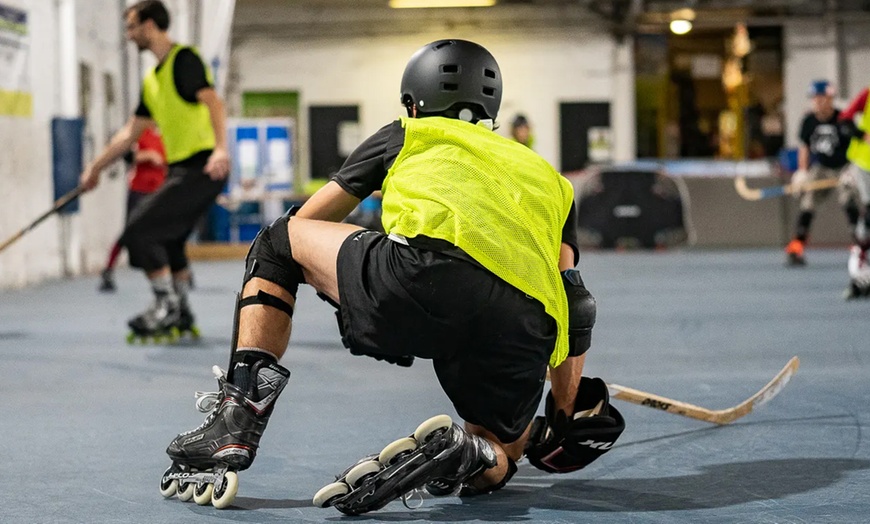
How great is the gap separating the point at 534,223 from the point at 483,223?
0.15 metres

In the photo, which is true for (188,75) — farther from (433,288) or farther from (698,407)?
(433,288)

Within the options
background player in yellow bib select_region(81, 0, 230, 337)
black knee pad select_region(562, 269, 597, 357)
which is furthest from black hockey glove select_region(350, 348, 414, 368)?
background player in yellow bib select_region(81, 0, 230, 337)

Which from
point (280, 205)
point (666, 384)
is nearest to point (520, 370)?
point (666, 384)

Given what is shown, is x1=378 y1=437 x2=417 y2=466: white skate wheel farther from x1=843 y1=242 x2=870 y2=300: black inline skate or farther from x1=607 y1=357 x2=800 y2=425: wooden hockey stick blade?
x1=843 y1=242 x2=870 y2=300: black inline skate

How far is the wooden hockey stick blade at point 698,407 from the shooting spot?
13.9 feet

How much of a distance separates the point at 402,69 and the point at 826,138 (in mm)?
13456

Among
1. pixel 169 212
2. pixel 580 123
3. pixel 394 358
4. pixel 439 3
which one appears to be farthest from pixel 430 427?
pixel 580 123

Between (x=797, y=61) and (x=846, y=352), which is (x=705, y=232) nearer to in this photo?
(x=797, y=61)

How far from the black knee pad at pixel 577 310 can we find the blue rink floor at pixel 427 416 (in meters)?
0.40

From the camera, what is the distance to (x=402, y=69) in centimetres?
2730

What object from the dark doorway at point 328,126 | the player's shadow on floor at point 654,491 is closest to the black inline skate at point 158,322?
the player's shadow on floor at point 654,491

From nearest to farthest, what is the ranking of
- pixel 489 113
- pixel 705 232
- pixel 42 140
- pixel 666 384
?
1. pixel 489 113
2. pixel 666 384
3. pixel 42 140
4. pixel 705 232

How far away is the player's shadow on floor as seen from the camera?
10.9ft

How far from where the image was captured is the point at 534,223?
3.37 metres
